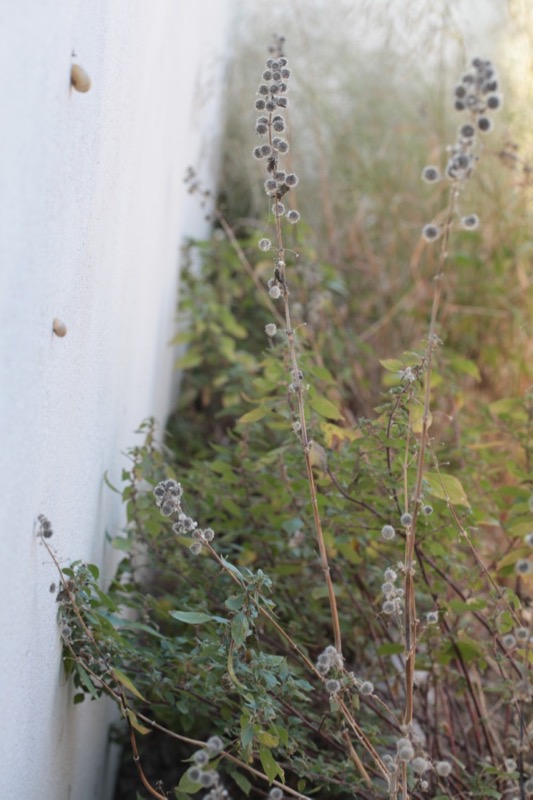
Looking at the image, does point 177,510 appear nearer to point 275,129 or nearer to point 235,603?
point 235,603

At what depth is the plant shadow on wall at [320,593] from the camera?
1.13 m

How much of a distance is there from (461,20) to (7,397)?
332 centimetres

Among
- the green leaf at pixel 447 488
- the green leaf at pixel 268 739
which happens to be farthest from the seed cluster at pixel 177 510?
the green leaf at pixel 447 488

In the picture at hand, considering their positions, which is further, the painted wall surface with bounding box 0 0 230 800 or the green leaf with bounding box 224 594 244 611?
the green leaf with bounding box 224 594 244 611

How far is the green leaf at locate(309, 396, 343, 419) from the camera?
1.51 metres

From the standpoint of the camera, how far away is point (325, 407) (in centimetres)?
152

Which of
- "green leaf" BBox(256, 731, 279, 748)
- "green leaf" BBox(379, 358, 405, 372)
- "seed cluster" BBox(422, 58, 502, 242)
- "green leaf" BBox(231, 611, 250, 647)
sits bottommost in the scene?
"green leaf" BBox(256, 731, 279, 748)

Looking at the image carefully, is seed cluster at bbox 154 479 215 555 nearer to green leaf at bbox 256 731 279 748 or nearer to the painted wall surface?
the painted wall surface

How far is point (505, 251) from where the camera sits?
3.00m

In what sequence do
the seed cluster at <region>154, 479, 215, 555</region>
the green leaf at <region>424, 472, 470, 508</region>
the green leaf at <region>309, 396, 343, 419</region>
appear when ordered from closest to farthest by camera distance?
the seed cluster at <region>154, 479, 215, 555</region> → the green leaf at <region>424, 472, 470, 508</region> → the green leaf at <region>309, 396, 343, 419</region>

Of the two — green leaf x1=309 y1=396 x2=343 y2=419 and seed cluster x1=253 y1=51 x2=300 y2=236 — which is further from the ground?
seed cluster x1=253 y1=51 x2=300 y2=236

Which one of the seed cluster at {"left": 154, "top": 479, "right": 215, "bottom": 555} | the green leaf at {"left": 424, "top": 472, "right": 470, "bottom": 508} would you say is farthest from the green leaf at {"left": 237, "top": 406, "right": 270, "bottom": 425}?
the seed cluster at {"left": 154, "top": 479, "right": 215, "bottom": 555}

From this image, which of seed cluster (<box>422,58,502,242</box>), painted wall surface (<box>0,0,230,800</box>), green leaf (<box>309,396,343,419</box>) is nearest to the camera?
painted wall surface (<box>0,0,230,800</box>)

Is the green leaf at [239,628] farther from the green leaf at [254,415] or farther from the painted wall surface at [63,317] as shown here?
the green leaf at [254,415]
